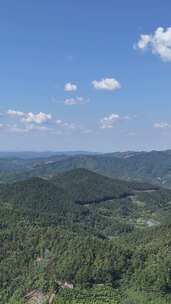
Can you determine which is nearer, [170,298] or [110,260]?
[170,298]

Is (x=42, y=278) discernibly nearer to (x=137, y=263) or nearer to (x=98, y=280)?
(x=98, y=280)

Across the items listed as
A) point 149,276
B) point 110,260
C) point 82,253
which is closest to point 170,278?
point 149,276

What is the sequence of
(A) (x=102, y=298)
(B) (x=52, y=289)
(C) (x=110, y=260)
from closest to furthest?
(A) (x=102, y=298), (B) (x=52, y=289), (C) (x=110, y=260)

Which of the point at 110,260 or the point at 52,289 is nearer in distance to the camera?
the point at 52,289

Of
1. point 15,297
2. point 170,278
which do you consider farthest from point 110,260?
point 15,297

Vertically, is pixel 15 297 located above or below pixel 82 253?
below

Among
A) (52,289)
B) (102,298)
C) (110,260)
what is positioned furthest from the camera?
(110,260)

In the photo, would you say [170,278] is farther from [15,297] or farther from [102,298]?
[15,297]

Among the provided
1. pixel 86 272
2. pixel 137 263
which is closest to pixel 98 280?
pixel 86 272

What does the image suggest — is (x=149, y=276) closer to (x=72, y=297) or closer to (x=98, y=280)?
(x=98, y=280)
